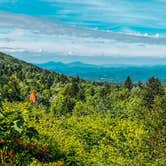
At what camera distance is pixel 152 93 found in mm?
165625

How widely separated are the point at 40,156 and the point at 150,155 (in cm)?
4847

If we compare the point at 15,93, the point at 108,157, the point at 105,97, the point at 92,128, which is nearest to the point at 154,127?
the point at 92,128

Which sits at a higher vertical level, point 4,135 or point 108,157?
point 4,135

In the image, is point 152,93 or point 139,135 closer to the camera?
point 139,135

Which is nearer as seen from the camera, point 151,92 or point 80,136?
point 80,136

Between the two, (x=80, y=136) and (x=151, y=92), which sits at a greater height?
(x=151, y=92)

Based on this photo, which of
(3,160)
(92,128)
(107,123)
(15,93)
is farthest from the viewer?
(15,93)

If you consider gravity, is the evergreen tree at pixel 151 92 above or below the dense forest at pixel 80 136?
above

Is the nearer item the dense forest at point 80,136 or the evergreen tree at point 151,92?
the dense forest at point 80,136

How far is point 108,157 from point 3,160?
29761 millimetres

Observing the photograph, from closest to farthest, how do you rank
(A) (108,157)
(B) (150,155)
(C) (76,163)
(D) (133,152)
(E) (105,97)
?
(C) (76,163), (A) (108,157), (D) (133,152), (B) (150,155), (E) (105,97)

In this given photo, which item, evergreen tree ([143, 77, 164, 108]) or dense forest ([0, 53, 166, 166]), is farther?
evergreen tree ([143, 77, 164, 108])

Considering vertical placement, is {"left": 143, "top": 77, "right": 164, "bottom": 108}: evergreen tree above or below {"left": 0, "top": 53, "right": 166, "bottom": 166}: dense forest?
above

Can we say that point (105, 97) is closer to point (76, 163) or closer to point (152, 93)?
point (152, 93)
